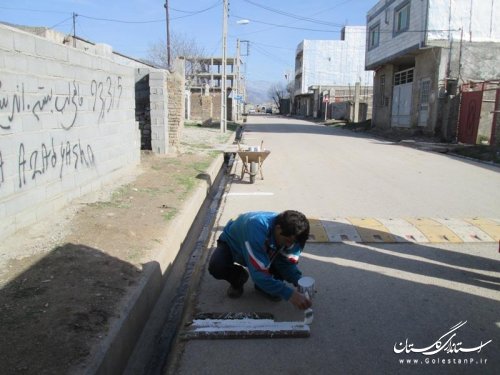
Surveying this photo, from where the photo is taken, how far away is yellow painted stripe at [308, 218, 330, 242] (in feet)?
19.6

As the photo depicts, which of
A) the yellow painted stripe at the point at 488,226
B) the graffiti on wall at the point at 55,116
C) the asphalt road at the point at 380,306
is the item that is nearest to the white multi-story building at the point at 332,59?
the graffiti on wall at the point at 55,116

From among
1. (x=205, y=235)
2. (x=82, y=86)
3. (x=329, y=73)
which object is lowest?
(x=205, y=235)

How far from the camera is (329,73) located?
79.1 meters

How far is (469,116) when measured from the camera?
750 inches

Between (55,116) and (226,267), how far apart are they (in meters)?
3.92

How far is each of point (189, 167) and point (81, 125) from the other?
4.62m

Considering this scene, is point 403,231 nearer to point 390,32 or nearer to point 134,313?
point 134,313

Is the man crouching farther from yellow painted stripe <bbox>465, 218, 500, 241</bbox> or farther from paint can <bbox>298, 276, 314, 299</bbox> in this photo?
yellow painted stripe <bbox>465, 218, 500, 241</bbox>

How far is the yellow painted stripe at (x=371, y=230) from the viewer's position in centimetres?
594

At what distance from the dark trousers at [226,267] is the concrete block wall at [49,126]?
266cm

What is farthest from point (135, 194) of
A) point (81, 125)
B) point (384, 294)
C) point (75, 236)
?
point (384, 294)

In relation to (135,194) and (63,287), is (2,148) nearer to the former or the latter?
(63,287)

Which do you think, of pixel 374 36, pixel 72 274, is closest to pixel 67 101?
pixel 72 274

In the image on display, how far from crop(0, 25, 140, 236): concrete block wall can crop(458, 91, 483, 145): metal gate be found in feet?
49.5
